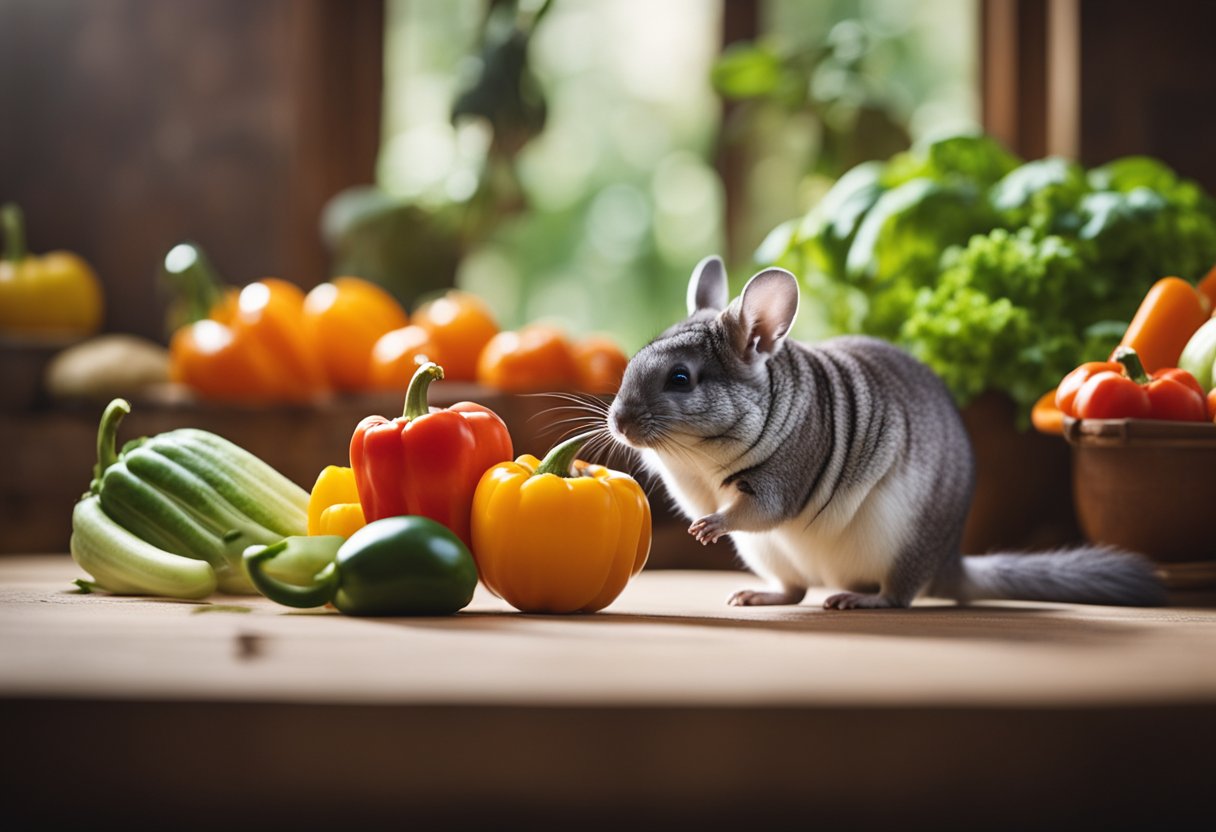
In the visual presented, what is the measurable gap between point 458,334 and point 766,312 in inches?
47.2

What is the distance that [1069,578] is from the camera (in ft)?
6.81

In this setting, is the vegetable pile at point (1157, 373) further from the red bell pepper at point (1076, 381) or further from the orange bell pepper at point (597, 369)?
the orange bell pepper at point (597, 369)

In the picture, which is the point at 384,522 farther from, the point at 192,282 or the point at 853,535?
the point at 192,282

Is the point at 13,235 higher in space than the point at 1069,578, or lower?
higher

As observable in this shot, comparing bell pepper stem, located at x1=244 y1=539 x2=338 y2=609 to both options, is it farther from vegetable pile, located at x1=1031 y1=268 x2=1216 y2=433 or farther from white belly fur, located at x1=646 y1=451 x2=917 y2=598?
vegetable pile, located at x1=1031 y1=268 x2=1216 y2=433

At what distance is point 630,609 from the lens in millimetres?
1925

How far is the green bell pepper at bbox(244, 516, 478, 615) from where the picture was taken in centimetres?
167

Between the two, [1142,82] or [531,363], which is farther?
[1142,82]

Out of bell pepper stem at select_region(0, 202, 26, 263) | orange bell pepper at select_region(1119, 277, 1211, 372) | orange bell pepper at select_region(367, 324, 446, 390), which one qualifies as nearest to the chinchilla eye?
orange bell pepper at select_region(1119, 277, 1211, 372)

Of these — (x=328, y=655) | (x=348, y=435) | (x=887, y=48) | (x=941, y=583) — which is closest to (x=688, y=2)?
(x=887, y=48)

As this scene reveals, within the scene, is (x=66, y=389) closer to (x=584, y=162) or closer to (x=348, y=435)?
(x=348, y=435)

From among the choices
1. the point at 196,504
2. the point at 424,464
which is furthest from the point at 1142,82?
the point at 196,504

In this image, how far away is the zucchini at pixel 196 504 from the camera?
1.98m

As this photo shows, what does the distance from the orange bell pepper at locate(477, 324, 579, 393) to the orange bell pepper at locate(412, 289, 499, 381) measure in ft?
0.37
